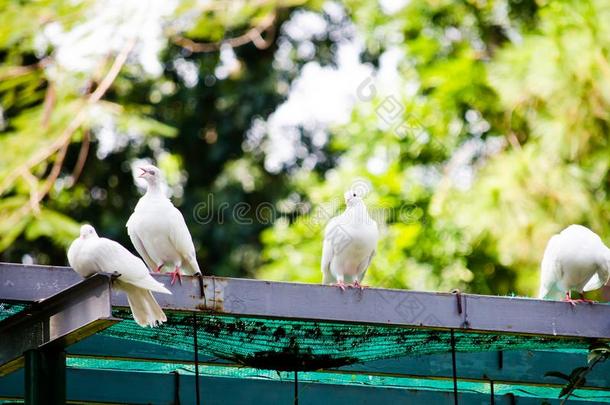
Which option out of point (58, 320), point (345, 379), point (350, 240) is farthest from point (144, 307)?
point (350, 240)

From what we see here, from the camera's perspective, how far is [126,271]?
16.8 feet

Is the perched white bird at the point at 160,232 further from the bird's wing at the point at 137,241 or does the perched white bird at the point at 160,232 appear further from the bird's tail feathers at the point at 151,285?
the bird's tail feathers at the point at 151,285

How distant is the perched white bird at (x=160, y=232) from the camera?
7398mm

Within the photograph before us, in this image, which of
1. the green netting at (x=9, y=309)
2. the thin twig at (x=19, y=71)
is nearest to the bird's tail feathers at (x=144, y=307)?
the green netting at (x=9, y=309)

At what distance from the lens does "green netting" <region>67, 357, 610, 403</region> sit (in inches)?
260

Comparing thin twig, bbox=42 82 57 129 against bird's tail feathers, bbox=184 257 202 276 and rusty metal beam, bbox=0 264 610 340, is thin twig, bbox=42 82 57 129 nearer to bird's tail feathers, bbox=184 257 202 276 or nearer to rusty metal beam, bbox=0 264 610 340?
bird's tail feathers, bbox=184 257 202 276

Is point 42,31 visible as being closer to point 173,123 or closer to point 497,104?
point 497,104

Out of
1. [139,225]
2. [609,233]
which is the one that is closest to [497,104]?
[609,233]

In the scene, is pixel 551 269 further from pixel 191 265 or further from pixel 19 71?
pixel 19 71

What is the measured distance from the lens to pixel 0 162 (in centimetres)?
1280

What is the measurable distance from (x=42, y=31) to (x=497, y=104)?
525 centimetres

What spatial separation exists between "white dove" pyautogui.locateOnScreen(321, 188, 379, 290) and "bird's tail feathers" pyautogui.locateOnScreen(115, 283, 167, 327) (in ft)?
9.48

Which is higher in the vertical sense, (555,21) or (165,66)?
(165,66)

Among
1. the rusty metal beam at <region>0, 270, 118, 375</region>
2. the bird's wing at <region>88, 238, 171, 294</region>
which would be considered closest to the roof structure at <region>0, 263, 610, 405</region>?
the rusty metal beam at <region>0, 270, 118, 375</region>
